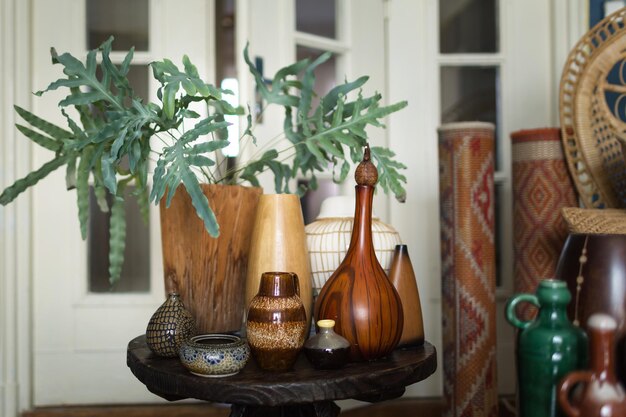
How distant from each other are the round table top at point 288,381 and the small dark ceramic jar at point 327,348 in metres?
0.02

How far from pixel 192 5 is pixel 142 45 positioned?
0.83ft

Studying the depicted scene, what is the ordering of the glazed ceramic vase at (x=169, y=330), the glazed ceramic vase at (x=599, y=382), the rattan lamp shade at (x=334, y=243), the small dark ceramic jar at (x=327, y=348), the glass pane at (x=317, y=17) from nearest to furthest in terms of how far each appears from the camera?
the glazed ceramic vase at (x=599, y=382)
the small dark ceramic jar at (x=327, y=348)
the glazed ceramic vase at (x=169, y=330)
the rattan lamp shade at (x=334, y=243)
the glass pane at (x=317, y=17)

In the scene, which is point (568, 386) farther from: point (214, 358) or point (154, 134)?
point (154, 134)

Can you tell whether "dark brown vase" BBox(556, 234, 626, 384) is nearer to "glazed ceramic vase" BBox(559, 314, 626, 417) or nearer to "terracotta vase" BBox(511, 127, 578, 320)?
"glazed ceramic vase" BBox(559, 314, 626, 417)

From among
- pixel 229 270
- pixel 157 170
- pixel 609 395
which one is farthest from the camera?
pixel 229 270

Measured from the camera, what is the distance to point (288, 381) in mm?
974

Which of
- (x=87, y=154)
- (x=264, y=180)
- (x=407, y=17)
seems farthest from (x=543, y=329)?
(x=407, y=17)

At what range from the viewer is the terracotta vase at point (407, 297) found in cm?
122

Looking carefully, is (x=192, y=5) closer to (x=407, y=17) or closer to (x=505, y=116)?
(x=407, y=17)

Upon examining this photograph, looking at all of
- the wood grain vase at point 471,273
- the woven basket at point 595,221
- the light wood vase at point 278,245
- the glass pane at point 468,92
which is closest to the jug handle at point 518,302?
the light wood vase at point 278,245

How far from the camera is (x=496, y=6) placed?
232 cm

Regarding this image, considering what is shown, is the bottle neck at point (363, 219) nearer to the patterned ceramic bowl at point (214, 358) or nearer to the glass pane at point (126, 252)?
the patterned ceramic bowl at point (214, 358)

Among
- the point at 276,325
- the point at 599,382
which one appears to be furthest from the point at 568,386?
the point at 276,325

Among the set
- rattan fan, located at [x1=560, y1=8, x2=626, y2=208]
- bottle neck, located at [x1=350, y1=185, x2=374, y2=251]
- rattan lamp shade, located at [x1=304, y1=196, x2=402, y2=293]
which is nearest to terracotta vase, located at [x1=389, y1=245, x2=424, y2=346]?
rattan lamp shade, located at [x1=304, y1=196, x2=402, y2=293]
